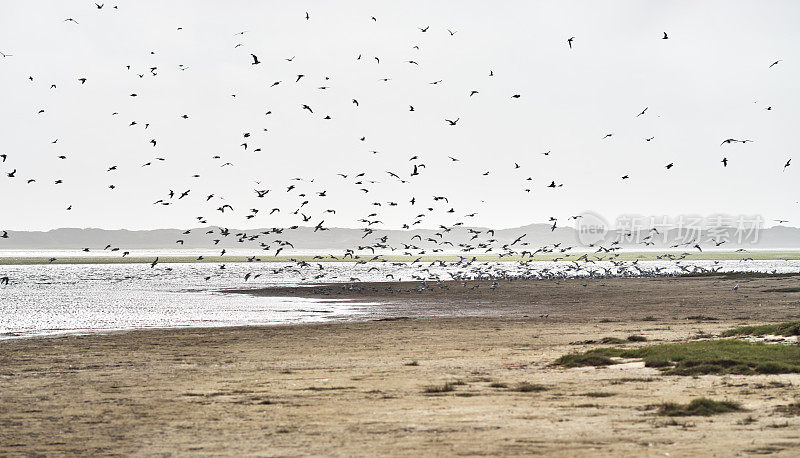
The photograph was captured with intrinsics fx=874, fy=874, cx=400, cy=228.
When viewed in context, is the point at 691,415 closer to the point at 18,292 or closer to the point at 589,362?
the point at 589,362

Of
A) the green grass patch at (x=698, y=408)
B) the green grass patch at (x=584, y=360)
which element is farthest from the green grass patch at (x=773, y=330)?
the green grass patch at (x=698, y=408)

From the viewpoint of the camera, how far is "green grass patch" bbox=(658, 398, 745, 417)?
15.0 meters

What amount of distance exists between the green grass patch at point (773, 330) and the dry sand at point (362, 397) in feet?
6.09

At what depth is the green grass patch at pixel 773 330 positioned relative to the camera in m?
25.2

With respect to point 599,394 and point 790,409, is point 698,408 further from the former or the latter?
point 599,394

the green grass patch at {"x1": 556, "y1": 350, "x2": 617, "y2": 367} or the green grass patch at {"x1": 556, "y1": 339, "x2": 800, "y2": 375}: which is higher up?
the green grass patch at {"x1": 556, "y1": 339, "x2": 800, "y2": 375}

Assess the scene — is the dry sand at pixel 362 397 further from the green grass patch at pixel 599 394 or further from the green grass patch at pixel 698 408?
the green grass patch at pixel 698 408

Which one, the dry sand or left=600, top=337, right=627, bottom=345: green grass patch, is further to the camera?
left=600, top=337, right=627, bottom=345: green grass patch

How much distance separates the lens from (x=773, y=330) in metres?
26.5

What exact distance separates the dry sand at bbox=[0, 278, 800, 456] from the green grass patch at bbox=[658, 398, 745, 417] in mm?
289

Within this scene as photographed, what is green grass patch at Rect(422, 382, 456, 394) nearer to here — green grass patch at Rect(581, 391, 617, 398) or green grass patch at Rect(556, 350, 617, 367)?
green grass patch at Rect(581, 391, 617, 398)

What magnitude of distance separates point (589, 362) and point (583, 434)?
8.29 meters

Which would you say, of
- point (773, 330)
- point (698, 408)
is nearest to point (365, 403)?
point (698, 408)

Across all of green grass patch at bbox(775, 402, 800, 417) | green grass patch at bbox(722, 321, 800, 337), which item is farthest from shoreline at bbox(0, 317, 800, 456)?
green grass patch at bbox(722, 321, 800, 337)
